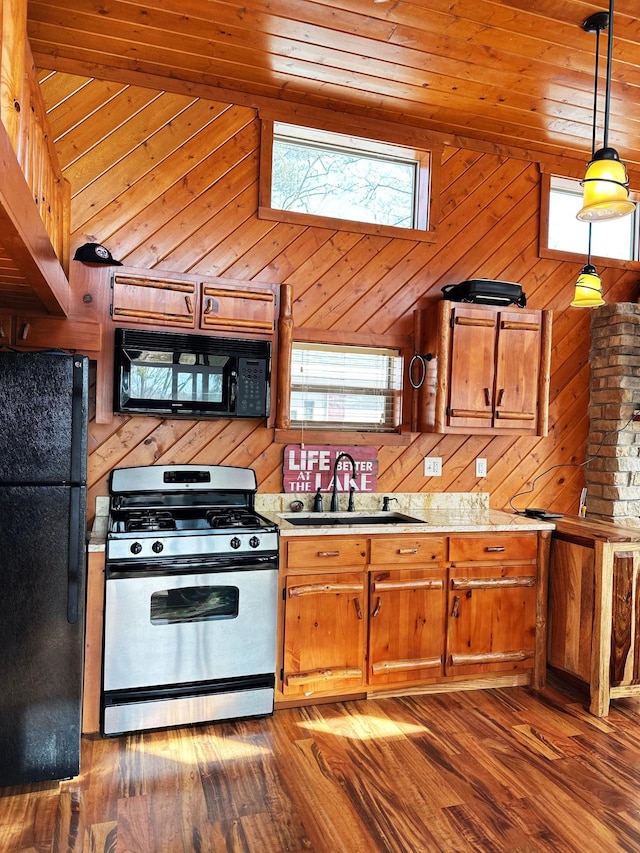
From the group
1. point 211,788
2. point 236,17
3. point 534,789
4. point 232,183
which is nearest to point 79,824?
point 211,788

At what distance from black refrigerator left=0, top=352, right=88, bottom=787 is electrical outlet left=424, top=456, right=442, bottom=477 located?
2.17 m

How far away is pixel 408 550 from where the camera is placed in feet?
10.6

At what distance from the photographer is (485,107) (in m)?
3.55

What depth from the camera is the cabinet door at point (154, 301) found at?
3.14 m

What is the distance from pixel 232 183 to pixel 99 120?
750 millimetres

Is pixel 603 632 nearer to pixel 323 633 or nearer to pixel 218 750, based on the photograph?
pixel 323 633

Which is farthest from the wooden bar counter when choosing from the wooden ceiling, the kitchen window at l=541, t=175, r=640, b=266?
the wooden ceiling

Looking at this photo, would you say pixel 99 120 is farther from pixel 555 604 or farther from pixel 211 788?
pixel 555 604

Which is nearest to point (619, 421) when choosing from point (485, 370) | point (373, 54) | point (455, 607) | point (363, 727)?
point (485, 370)

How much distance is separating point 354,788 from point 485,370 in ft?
7.48

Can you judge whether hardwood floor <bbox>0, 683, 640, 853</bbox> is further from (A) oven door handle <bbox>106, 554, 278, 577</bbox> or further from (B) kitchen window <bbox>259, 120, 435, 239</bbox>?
(B) kitchen window <bbox>259, 120, 435, 239</bbox>

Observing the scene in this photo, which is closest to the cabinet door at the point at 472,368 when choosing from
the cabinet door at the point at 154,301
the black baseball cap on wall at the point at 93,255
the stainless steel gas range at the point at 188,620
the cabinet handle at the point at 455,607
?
the cabinet handle at the point at 455,607

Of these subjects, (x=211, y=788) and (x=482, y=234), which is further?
(x=482, y=234)

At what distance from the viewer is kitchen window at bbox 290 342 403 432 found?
12.0ft
